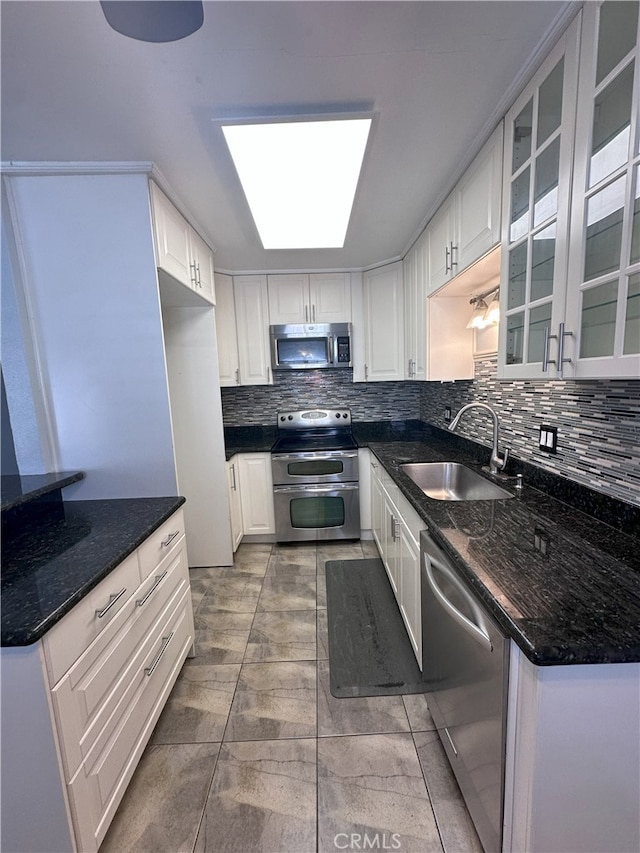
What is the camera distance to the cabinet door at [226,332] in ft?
9.52

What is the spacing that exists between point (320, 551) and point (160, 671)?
63.0 inches

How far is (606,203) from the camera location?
0.85m

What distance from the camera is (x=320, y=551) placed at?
282cm

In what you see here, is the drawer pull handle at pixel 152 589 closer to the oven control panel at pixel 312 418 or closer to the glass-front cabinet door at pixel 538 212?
the glass-front cabinet door at pixel 538 212

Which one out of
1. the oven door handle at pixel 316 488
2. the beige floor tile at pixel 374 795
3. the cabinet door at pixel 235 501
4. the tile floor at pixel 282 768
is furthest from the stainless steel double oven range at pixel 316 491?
the beige floor tile at pixel 374 795

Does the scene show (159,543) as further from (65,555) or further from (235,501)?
(235,501)

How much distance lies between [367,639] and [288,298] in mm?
2642

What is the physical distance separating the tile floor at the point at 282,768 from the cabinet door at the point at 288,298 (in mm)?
2432

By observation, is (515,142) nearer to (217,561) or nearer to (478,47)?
(478,47)

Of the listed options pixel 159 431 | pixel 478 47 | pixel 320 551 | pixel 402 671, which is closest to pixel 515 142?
pixel 478 47

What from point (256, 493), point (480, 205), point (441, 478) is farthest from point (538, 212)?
point (256, 493)

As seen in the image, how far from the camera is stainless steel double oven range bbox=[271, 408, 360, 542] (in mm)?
2781

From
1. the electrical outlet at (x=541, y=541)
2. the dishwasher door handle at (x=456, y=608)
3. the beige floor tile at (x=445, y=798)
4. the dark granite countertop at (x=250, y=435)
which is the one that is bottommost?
the beige floor tile at (x=445, y=798)

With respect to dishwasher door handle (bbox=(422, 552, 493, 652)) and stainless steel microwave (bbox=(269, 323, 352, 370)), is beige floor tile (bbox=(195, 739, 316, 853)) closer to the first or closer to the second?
dishwasher door handle (bbox=(422, 552, 493, 652))
